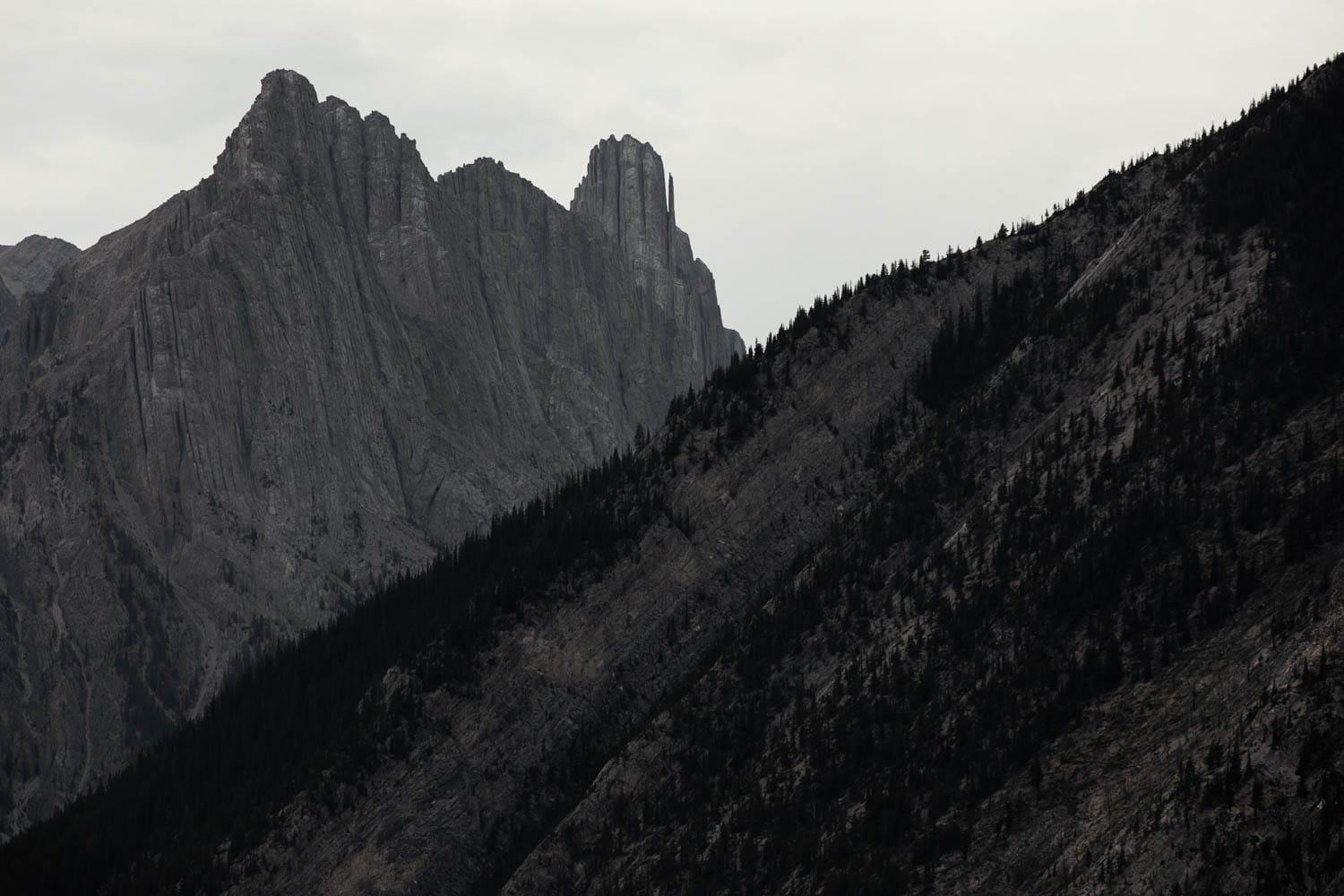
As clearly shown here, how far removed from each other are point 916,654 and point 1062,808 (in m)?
25.1

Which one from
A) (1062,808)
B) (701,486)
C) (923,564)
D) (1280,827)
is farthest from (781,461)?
(1280,827)

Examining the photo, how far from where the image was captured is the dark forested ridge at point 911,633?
291ft

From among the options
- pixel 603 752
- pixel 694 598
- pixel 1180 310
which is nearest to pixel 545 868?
pixel 603 752

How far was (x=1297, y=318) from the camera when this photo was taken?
11300 cm

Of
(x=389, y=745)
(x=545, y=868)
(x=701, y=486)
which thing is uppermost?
(x=701, y=486)

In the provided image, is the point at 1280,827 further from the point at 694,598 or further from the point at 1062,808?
the point at 694,598

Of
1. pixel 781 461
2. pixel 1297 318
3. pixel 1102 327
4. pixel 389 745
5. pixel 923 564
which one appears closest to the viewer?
pixel 1297 318

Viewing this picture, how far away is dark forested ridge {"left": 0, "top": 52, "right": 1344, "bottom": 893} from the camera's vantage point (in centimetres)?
8869

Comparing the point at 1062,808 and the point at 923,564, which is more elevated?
the point at 923,564

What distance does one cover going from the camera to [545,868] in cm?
12650

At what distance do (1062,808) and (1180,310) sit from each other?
4794 cm

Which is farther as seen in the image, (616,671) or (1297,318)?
(616,671)

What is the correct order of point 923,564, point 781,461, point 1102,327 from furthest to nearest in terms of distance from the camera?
1. point 781,461
2. point 1102,327
3. point 923,564

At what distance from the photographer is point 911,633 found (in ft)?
379
